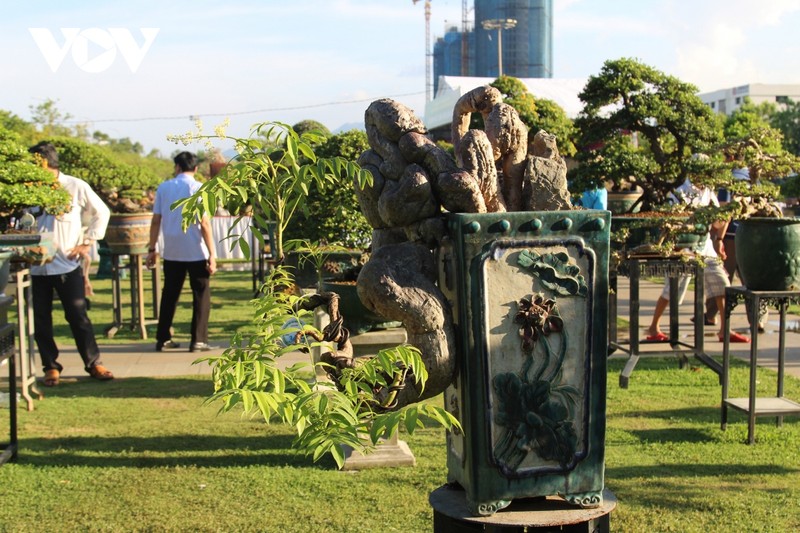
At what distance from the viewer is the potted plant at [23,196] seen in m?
6.11

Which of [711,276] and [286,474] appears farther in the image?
[711,276]

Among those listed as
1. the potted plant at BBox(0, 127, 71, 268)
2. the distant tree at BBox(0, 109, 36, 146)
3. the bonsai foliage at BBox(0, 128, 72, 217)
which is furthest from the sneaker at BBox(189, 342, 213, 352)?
the distant tree at BBox(0, 109, 36, 146)

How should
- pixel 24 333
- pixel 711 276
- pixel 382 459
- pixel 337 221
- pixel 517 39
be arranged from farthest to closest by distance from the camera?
pixel 517 39, pixel 711 276, pixel 337 221, pixel 24 333, pixel 382 459

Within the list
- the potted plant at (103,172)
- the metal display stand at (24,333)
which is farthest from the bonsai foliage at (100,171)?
the metal display stand at (24,333)

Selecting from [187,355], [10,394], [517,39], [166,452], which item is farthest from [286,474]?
[517,39]

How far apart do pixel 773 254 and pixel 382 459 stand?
2656mm

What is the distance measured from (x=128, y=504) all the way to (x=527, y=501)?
246cm

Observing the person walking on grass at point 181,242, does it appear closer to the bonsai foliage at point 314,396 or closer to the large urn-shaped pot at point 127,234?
the large urn-shaped pot at point 127,234

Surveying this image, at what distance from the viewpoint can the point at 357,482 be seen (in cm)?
479

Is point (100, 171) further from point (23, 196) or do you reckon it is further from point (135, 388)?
point (23, 196)

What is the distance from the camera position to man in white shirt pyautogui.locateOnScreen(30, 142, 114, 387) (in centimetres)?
710

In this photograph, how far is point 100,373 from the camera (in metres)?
7.44

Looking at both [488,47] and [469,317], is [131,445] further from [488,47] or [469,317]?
[488,47]

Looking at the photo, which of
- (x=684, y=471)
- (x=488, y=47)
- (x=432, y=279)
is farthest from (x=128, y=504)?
(x=488, y=47)
